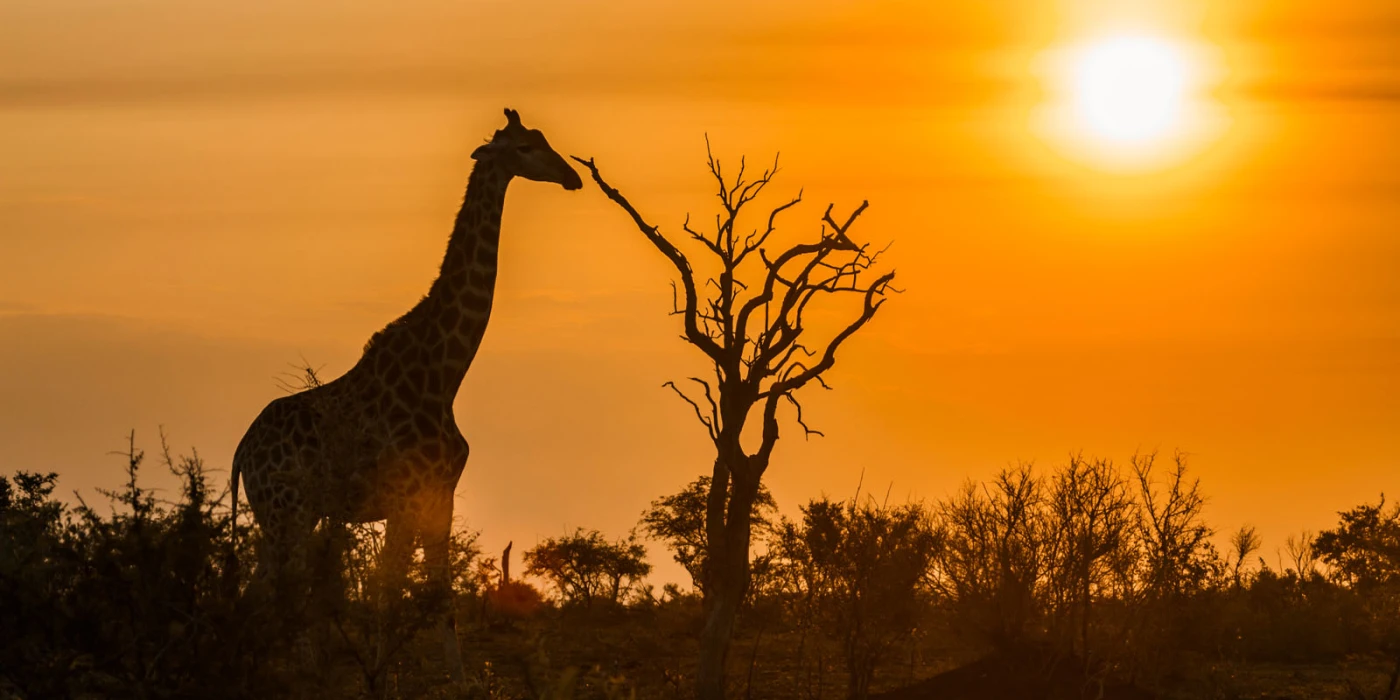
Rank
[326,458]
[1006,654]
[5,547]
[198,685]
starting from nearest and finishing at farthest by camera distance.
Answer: [198,685]
[5,547]
[326,458]
[1006,654]

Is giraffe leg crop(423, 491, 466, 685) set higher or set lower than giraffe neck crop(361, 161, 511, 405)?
lower

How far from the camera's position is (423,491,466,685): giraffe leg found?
52.3 ft

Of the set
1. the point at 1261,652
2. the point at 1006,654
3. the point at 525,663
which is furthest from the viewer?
the point at 1261,652

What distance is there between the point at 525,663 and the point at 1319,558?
29.7 meters

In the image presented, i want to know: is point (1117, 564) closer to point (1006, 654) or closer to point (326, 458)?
point (1006, 654)

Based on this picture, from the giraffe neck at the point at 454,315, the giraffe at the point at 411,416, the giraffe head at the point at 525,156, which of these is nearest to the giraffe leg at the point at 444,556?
the giraffe at the point at 411,416

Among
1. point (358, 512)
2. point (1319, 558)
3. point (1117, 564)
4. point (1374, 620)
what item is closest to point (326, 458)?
point (358, 512)

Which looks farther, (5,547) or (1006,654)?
(1006,654)

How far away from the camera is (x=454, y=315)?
1927 cm

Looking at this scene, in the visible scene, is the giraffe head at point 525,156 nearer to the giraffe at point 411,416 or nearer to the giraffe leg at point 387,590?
the giraffe at point 411,416

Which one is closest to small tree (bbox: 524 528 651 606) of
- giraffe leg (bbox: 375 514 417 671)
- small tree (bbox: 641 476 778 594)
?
small tree (bbox: 641 476 778 594)

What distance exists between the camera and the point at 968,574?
24.5 meters

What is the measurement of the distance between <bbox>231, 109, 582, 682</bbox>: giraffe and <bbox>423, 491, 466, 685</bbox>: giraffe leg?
0.02 metres

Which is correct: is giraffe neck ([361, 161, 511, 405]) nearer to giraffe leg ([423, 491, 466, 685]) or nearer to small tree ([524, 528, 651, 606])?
giraffe leg ([423, 491, 466, 685])
